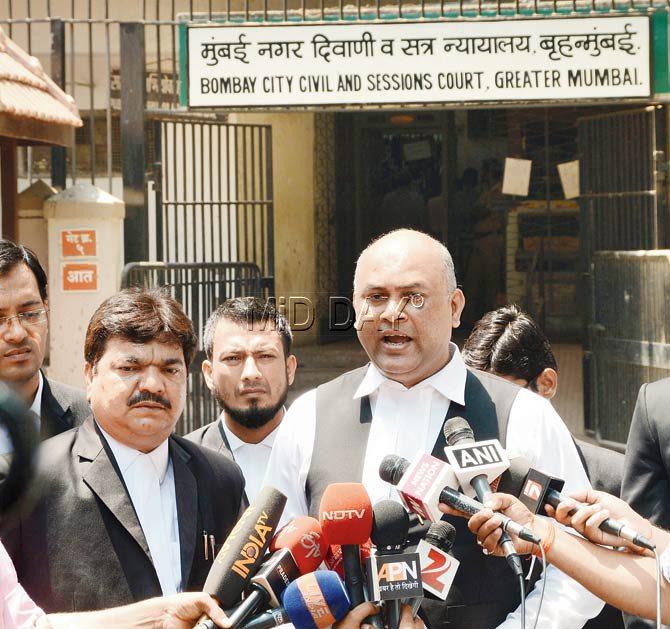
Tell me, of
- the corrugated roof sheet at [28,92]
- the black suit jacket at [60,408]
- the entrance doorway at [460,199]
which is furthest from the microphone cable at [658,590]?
the entrance doorway at [460,199]

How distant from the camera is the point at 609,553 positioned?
2.81 metres

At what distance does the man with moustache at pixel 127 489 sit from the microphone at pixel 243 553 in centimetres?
47

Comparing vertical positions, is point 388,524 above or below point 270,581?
above

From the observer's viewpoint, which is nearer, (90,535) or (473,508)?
(473,508)

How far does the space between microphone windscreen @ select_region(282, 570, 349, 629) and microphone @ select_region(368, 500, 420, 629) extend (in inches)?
3.2

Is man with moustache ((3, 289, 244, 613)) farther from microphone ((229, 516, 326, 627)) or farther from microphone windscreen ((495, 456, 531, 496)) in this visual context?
microphone windscreen ((495, 456, 531, 496))

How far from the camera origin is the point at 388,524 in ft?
8.84

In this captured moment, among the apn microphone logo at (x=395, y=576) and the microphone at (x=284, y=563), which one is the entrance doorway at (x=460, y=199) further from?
the apn microphone logo at (x=395, y=576)

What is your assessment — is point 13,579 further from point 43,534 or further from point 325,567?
point 325,567

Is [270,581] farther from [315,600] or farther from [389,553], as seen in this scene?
[389,553]

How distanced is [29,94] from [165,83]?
10.2 ft

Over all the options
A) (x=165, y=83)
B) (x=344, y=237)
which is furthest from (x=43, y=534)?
(x=344, y=237)

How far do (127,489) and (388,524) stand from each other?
2.61ft

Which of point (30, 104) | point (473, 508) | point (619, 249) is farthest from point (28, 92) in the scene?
point (473, 508)
